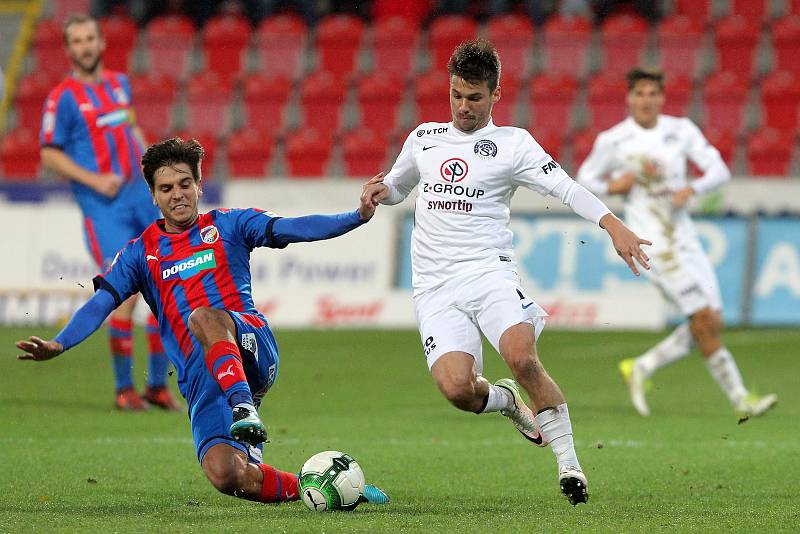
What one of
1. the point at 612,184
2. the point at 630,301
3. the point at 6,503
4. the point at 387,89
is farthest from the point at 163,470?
the point at 387,89

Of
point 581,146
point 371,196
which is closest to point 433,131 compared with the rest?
point 371,196

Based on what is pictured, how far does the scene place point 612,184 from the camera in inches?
377

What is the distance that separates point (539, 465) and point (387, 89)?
11.6 metres

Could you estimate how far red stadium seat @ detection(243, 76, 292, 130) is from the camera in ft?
61.6

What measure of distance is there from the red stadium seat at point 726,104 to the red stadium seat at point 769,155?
749 millimetres

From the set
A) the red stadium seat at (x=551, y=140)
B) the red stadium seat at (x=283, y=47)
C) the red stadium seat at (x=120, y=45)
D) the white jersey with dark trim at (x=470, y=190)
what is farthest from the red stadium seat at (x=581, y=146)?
the white jersey with dark trim at (x=470, y=190)

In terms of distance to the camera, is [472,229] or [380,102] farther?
[380,102]

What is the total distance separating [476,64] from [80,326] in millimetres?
1907

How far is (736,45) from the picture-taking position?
701 inches

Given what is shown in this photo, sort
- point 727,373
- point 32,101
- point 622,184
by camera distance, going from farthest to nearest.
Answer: point 32,101, point 622,184, point 727,373

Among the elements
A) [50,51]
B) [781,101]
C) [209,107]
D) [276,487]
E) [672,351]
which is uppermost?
[50,51]

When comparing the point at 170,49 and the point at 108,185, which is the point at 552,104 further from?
the point at 108,185

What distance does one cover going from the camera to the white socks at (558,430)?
576 cm

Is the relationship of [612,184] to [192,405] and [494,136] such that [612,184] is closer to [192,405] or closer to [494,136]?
[494,136]
